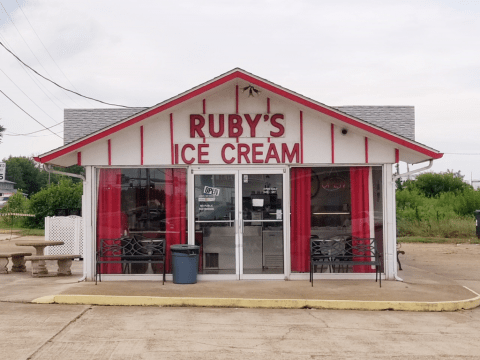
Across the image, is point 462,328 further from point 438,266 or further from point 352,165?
point 438,266

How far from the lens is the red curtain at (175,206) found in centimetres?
1178

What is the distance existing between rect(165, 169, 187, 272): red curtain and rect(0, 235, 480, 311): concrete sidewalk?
106 centimetres

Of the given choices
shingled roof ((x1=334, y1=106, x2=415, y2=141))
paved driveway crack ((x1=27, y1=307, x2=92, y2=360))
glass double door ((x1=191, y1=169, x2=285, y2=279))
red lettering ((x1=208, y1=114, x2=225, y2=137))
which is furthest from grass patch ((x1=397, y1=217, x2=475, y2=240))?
paved driveway crack ((x1=27, y1=307, x2=92, y2=360))

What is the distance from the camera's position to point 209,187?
11.8m

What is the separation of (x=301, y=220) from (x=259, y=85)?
3.03m

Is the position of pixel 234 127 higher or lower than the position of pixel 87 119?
lower

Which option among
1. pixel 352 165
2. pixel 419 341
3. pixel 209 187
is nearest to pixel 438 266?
pixel 352 165

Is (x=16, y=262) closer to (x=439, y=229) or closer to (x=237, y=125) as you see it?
(x=237, y=125)

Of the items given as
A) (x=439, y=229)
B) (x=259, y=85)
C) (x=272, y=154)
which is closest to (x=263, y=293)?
(x=272, y=154)

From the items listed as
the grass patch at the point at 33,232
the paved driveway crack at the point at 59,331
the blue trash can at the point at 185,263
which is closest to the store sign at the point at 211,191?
the blue trash can at the point at 185,263

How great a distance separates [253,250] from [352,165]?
283cm

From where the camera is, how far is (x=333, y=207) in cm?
1186

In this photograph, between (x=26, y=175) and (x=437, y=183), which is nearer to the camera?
(x=437, y=183)

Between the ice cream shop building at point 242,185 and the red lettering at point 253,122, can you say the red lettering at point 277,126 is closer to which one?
the ice cream shop building at point 242,185
